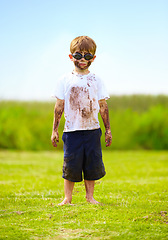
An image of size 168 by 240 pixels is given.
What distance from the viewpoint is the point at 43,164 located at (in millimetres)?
12711

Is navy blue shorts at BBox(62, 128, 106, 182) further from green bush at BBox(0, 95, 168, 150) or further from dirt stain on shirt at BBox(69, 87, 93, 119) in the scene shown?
green bush at BBox(0, 95, 168, 150)

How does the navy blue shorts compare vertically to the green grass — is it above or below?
above

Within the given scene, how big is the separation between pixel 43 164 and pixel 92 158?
763 cm

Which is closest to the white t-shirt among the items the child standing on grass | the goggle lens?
the child standing on grass

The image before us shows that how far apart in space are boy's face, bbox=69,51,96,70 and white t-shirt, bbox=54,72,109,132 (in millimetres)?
157

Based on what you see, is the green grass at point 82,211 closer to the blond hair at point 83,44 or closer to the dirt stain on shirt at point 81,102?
the dirt stain on shirt at point 81,102

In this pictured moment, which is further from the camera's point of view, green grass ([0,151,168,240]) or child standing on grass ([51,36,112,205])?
child standing on grass ([51,36,112,205])

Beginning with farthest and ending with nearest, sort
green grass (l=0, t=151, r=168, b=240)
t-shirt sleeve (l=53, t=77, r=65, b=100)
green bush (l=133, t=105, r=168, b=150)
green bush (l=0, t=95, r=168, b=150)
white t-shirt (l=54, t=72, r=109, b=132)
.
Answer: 1. green bush (l=133, t=105, r=168, b=150)
2. green bush (l=0, t=95, r=168, b=150)
3. t-shirt sleeve (l=53, t=77, r=65, b=100)
4. white t-shirt (l=54, t=72, r=109, b=132)
5. green grass (l=0, t=151, r=168, b=240)

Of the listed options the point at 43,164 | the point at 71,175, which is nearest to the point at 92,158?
the point at 71,175

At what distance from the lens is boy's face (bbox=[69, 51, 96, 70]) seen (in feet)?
17.3

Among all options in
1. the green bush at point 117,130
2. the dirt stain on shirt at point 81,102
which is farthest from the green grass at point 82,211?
the green bush at point 117,130

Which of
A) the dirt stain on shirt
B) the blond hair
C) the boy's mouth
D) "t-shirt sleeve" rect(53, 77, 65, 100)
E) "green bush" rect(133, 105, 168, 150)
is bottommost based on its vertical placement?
"green bush" rect(133, 105, 168, 150)

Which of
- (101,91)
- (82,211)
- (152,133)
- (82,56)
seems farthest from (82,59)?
(152,133)

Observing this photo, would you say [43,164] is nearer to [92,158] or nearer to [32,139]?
[32,139]
